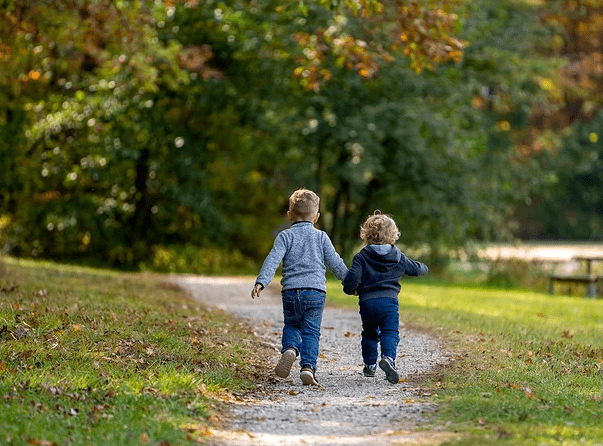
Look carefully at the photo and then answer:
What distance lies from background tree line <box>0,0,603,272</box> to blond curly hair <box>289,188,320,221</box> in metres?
9.69

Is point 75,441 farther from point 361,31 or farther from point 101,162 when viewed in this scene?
point 101,162

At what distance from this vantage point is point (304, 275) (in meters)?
6.83

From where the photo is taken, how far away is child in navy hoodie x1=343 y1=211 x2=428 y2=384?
6832 mm

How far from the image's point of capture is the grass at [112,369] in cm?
509

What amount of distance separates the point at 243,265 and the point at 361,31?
689 centimetres

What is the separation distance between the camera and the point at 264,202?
883 inches

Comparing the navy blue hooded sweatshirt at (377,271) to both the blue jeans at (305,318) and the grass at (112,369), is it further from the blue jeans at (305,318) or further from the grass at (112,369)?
the grass at (112,369)

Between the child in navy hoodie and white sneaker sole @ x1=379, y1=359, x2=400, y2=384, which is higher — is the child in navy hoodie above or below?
above

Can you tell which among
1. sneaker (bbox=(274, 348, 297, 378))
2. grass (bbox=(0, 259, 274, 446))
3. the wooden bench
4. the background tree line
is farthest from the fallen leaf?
Answer: the wooden bench

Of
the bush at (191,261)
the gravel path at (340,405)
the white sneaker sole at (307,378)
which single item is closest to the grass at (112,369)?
the gravel path at (340,405)

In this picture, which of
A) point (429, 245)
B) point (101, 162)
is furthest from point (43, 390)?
point (429, 245)

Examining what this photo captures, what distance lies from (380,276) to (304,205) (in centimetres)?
82

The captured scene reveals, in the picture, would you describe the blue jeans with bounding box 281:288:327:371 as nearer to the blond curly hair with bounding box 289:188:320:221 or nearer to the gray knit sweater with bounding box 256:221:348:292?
the gray knit sweater with bounding box 256:221:348:292

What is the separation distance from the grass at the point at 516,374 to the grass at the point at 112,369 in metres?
1.61
